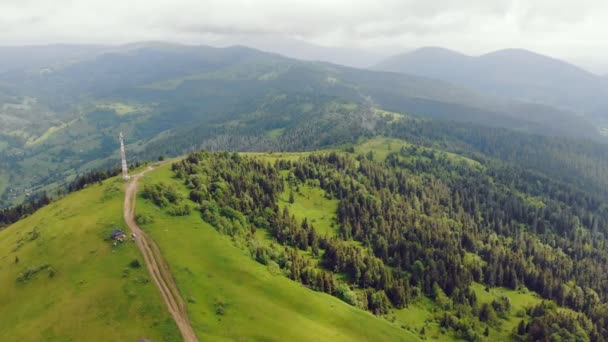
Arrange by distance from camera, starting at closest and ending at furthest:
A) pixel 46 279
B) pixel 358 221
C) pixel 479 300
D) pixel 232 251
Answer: pixel 46 279 → pixel 232 251 → pixel 479 300 → pixel 358 221

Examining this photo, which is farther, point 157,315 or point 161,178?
point 161,178

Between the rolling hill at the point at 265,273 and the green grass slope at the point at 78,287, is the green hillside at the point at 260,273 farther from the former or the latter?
the rolling hill at the point at 265,273

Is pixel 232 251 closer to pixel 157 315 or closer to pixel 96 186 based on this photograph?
pixel 157 315

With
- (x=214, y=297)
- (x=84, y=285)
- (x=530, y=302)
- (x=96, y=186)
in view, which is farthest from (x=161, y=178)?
(x=530, y=302)

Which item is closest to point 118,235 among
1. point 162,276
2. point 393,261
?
point 162,276

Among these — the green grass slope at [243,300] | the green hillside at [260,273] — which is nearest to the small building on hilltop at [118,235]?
the green hillside at [260,273]

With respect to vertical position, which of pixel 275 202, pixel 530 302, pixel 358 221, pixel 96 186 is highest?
pixel 96 186

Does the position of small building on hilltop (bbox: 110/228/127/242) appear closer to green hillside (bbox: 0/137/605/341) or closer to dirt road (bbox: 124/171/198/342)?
green hillside (bbox: 0/137/605/341)

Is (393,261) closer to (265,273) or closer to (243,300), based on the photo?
(265,273)
